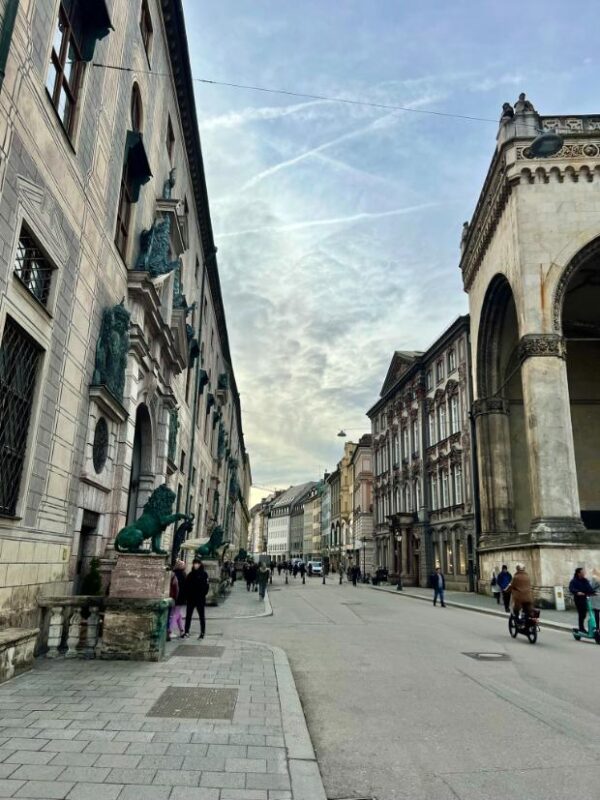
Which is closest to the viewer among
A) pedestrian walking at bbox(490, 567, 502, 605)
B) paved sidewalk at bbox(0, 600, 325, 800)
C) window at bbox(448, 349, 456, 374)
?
paved sidewalk at bbox(0, 600, 325, 800)

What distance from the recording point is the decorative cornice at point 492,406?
34.6m

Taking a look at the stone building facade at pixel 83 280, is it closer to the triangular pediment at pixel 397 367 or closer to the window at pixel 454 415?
the window at pixel 454 415

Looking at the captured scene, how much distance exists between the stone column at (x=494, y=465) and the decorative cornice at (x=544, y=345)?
29.7ft

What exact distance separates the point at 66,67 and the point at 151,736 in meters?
10.7

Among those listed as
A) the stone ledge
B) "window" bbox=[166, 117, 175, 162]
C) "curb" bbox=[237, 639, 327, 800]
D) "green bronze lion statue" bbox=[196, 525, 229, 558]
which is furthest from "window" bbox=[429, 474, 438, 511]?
the stone ledge

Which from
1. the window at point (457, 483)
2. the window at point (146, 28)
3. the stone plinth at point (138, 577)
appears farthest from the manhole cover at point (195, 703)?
the window at point (457, 483)

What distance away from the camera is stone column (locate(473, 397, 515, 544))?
33.4 m

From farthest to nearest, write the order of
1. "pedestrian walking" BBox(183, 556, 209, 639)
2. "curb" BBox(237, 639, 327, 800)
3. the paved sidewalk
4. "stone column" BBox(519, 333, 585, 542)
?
"stone column" BBox(519, 333, 585, 542), "pedestrian walking" BBox(183, 556, 209, 639), "curb" BBox(237, 639, 327, 800), the paved sidewalk

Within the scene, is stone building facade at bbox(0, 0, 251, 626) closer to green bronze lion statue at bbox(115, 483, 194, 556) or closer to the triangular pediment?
green bronze lion statue at bbox(115, 483, 194, 556)

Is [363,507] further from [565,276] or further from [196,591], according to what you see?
[196,591]

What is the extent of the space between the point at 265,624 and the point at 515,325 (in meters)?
24.4

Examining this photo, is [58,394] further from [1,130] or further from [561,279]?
[561,279]

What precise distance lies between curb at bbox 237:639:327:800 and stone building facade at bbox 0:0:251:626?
13.8 feet

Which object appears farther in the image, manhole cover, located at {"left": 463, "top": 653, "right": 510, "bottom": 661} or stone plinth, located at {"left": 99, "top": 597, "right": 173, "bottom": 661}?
manhole cover, located at {"left": 463, "top": 653, "right": 510, "bottom": 661}
